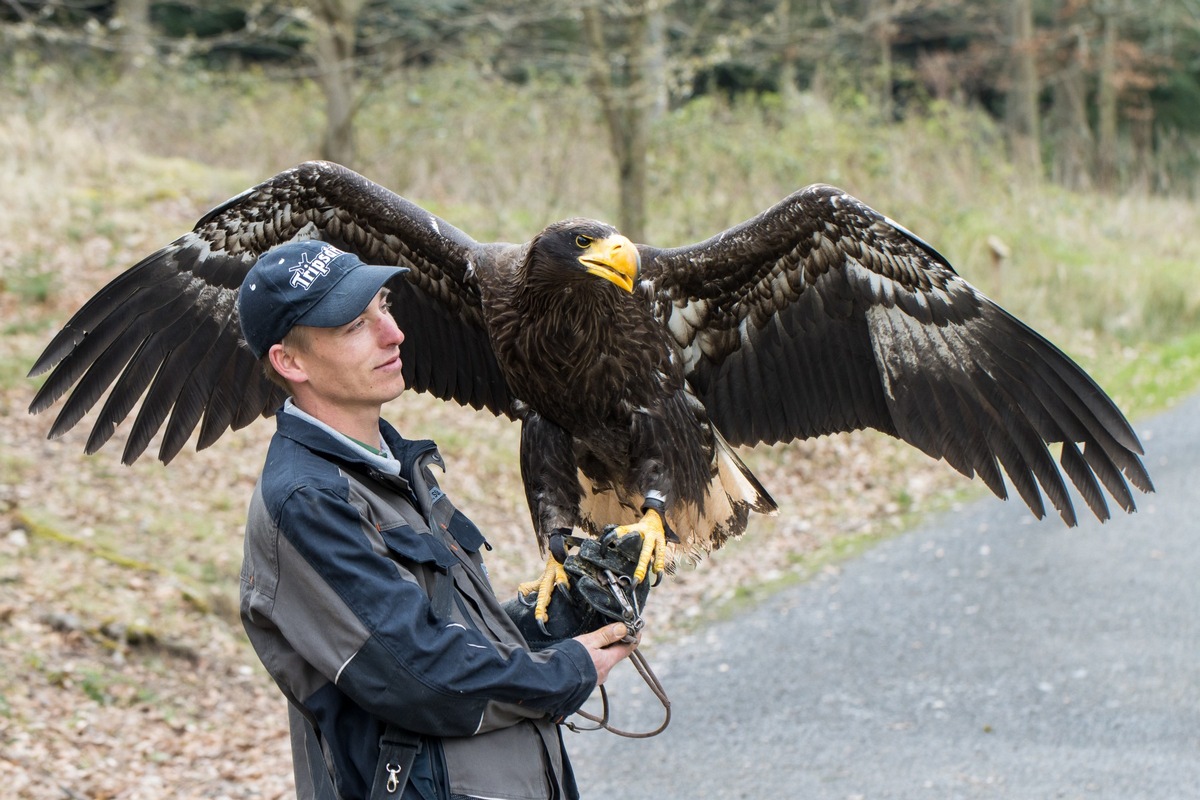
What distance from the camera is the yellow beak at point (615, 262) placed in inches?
140

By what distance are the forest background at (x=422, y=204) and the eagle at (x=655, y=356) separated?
1989 mm

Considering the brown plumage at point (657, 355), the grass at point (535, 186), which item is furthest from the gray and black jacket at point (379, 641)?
the grass at point (535, 186)

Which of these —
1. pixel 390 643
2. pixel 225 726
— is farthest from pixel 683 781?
pixel 390 643

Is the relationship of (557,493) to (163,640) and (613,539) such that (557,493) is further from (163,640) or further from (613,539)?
(163,640)

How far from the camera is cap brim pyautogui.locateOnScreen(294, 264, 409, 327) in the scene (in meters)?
2.41

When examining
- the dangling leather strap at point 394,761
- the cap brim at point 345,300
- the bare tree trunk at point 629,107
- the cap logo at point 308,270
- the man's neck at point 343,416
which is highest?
the cap logo at point 308,270

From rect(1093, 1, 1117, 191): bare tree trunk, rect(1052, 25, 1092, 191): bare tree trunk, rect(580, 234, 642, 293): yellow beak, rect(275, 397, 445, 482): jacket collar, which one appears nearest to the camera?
rect(275, 397, 445, 482): jacket collar

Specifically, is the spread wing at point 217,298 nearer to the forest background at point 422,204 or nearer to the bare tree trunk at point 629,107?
the forest background at point 422,204

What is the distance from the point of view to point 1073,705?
5.84m

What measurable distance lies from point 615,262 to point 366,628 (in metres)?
1.64

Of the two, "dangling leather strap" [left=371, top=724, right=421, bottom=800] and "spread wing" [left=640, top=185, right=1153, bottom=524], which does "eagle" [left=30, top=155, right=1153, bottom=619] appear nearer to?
"spread wing" [left=640, top=185, right=1153, bottom=524]

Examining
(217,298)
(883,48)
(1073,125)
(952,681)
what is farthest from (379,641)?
(1073,125)

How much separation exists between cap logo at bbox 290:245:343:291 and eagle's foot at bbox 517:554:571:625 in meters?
1.23

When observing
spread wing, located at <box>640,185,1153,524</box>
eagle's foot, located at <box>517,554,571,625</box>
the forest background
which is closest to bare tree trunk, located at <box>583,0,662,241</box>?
the forest background
